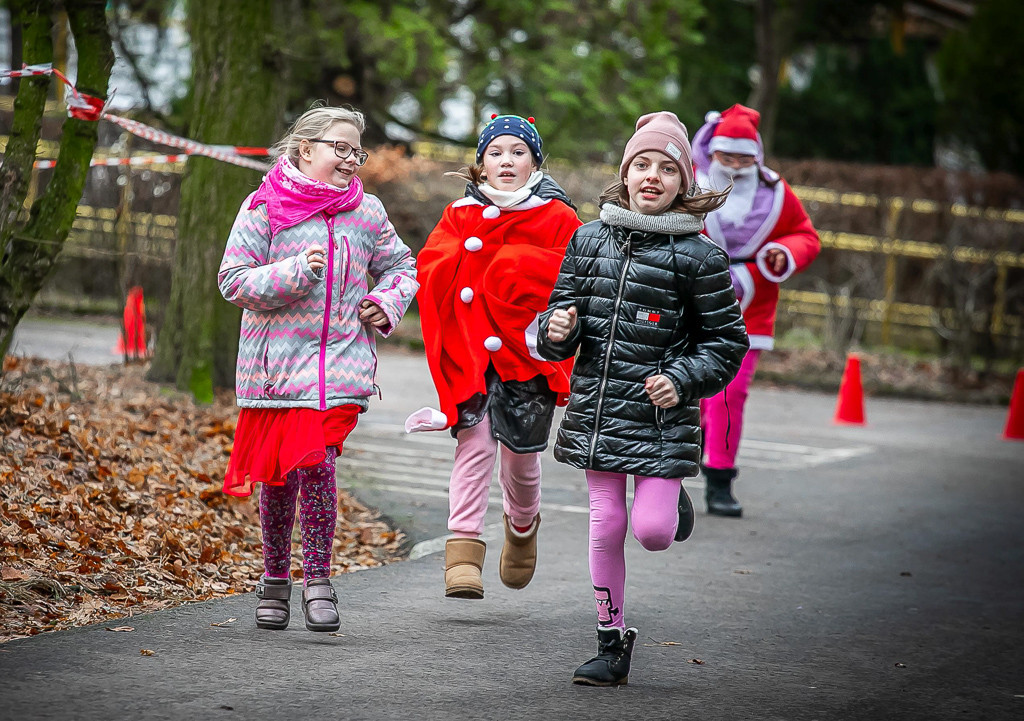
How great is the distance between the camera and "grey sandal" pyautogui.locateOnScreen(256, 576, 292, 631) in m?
5.04

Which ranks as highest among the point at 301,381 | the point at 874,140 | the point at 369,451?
the point at 874,140

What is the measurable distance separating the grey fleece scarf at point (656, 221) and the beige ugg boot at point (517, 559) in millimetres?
1486

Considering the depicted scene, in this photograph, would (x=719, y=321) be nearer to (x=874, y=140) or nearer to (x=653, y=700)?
(x=653, y=700)

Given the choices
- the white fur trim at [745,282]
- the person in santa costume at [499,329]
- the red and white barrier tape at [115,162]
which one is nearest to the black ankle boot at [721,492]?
the white fur trim at [745,282]

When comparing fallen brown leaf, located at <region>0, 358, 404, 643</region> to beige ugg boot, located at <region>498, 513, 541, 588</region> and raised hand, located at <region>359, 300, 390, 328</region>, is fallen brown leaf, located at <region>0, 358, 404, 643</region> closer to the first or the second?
beige ugg boot, located at <region>498, 513, 541, 588</region>

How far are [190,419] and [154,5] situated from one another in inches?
537

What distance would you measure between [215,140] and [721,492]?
14.8 ft

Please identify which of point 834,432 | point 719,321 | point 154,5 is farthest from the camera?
point 154,5

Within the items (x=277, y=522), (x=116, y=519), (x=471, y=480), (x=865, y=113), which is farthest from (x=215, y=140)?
(x=865, y=113)

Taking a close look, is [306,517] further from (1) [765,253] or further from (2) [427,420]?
(1) [765,253]

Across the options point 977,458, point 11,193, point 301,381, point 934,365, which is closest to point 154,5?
point 934,365

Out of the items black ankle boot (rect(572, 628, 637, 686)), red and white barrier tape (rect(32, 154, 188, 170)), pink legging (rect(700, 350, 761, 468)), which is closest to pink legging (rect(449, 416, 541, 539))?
black ankle boot (rect(572, 628, 637, 686))

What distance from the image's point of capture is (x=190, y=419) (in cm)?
884

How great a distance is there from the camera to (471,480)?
5.61m
